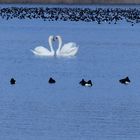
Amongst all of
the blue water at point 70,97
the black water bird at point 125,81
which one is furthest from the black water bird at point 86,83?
the black water bird at point 125,81

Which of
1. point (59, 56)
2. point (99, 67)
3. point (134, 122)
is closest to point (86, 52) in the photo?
point (59, 56)

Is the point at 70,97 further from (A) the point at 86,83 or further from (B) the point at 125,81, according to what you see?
(B) the point at 125,81

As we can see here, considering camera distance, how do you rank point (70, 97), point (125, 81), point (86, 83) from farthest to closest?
point (125, 81), point (86, 83), point (70, 97)

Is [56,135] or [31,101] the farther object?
[31,101]

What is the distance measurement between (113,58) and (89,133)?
13.5 m

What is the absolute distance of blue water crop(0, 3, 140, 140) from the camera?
59.8ft

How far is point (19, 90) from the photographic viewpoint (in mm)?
22984

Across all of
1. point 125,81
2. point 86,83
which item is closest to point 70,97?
point 86,83

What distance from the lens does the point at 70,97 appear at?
21859 mm

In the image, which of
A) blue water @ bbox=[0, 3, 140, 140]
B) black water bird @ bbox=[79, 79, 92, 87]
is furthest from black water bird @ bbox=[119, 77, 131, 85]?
black water bird @ bbox=[79, 79, 92, 87]

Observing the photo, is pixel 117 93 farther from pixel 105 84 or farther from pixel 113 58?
pixel 113 58

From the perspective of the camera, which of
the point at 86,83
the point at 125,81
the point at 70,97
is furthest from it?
the point at 125,81

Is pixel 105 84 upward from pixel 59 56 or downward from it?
downward

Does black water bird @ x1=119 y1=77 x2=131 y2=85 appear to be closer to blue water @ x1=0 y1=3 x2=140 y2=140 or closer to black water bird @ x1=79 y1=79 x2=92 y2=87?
blue water @ x1=0 y1=3 x2=140 y2=140
